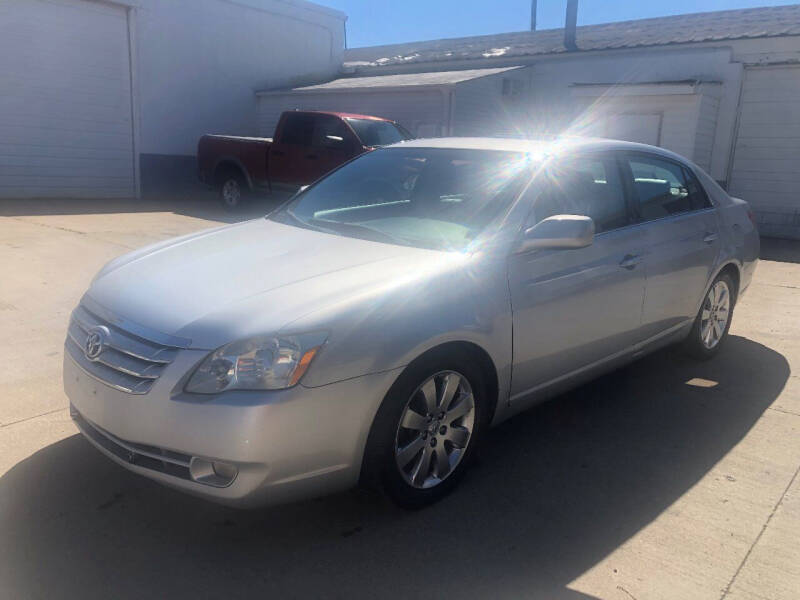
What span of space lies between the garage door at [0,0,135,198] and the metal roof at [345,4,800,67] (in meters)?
7.66

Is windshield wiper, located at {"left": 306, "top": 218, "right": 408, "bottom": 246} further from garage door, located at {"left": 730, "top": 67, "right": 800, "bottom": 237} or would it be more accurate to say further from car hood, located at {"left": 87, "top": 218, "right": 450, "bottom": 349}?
garage door, located at {"left": 730, "top": 67, "right": 800, "bottom": 237}

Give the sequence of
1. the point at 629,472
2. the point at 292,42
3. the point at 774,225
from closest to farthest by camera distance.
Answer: the point at 629,472
the point at 774,225
the point at 292,42

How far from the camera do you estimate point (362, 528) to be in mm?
2869

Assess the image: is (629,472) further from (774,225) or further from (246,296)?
(774,225)

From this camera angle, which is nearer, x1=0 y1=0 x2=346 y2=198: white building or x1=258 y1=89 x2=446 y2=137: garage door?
x1=0 y1=0 x2=346 y2=198: white building

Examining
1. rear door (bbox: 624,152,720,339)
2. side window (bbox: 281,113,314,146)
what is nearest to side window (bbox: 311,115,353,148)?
side window (bbox: 281,113,314,146)

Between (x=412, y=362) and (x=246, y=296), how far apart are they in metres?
0.71

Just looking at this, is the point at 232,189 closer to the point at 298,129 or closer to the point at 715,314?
the point at 298,129

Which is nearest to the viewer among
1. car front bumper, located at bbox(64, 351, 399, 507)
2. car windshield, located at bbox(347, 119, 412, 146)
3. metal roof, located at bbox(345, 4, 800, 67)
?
car front bumper, located at bbox(64, 351, 399, 507)

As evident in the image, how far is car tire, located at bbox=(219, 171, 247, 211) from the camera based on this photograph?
42.4 feet

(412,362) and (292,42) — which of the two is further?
(292,42)

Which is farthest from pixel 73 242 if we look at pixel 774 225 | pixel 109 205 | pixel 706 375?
pixel 774 225

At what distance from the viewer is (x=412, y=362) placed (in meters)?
2.73

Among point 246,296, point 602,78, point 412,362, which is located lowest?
point 412,362
